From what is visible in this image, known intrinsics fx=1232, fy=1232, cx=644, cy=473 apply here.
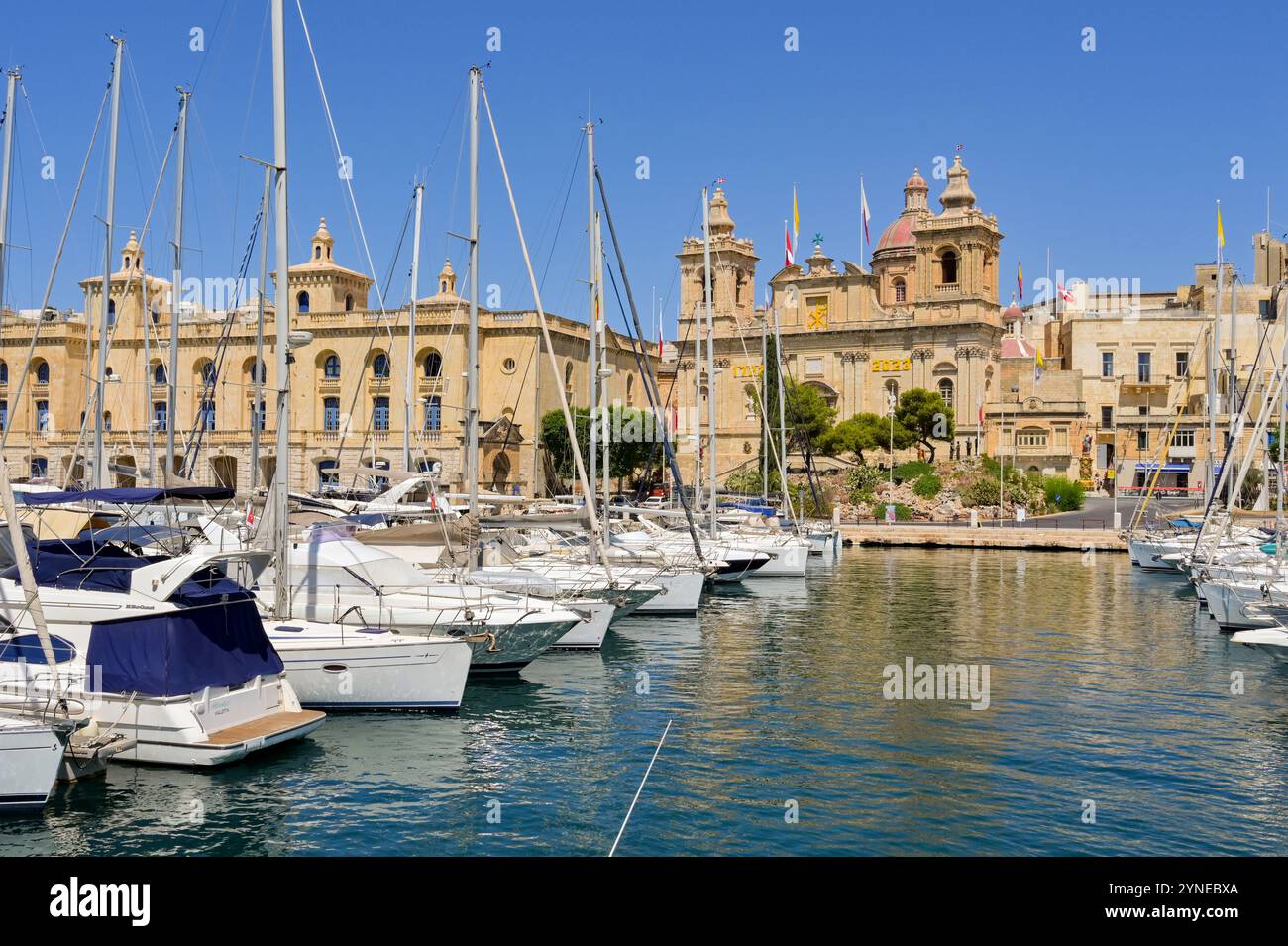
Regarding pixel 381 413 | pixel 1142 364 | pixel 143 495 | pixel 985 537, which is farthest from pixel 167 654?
pixel 1142 364

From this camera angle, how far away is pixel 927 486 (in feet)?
233

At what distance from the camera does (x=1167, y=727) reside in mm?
19547

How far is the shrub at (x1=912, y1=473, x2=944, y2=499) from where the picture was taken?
232ft

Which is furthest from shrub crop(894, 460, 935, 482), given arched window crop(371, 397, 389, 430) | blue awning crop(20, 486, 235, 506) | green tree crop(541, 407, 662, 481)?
blue awning crop(20, 486, 235, 506)

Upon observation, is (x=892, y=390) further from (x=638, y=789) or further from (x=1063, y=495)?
(x=638, y=789)

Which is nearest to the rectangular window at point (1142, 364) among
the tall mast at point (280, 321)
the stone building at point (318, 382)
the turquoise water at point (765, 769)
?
the stone building at point (318, 382)

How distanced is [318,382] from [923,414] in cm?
3706

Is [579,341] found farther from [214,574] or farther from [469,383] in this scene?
[214,574]

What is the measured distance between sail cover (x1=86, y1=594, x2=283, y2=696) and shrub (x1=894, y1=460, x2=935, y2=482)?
2405 inches

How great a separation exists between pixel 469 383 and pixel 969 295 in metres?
61.1

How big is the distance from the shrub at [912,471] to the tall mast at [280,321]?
58016mm

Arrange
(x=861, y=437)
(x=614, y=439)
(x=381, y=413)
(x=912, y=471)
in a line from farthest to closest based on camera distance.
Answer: (x=861, y=437) → (x=912, y=471) → (x=381, y=413) → (x=614, y=439)

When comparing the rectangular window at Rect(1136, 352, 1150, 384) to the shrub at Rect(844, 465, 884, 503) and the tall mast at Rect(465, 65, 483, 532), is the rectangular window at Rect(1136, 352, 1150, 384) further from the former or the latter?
the tall mast at Rect(465, 65, 483, 532)
